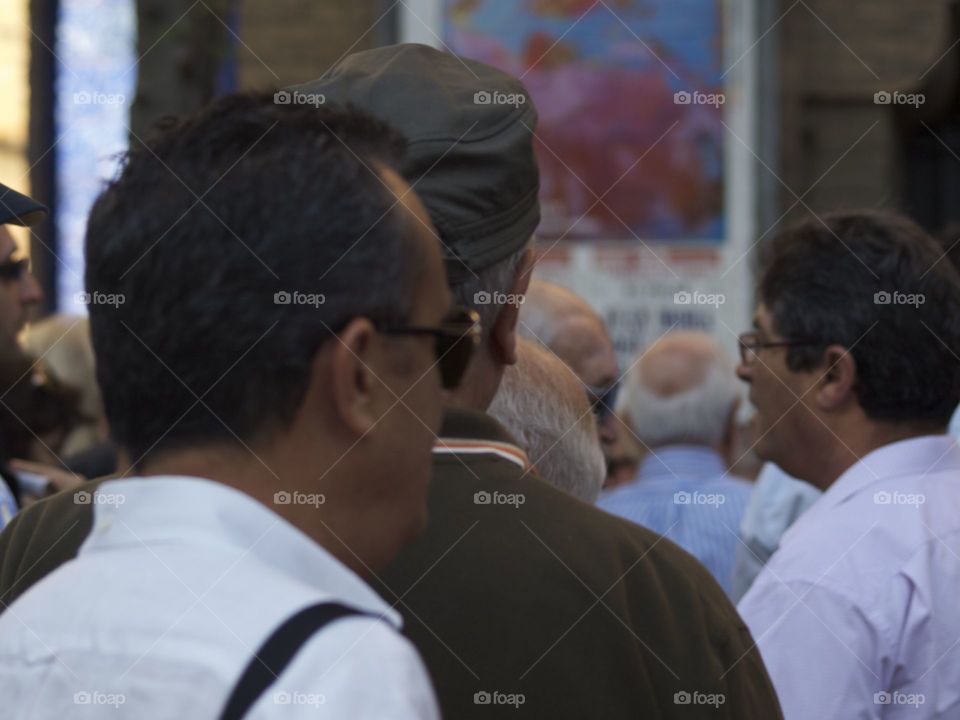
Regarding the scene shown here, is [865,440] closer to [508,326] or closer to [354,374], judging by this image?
[508,326]

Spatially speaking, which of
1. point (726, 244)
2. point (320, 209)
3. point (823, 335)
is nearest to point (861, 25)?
point (726, 244)

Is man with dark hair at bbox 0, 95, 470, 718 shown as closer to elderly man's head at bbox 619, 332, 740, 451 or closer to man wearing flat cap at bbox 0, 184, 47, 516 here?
man wearing flat cap at bbox 0, 184, 47, 516

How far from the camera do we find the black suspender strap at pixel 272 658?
2.94 feet

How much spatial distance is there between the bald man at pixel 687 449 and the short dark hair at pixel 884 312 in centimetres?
114

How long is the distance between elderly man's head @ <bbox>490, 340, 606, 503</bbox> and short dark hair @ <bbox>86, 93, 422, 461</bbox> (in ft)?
3.22

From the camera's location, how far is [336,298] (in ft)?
3.54

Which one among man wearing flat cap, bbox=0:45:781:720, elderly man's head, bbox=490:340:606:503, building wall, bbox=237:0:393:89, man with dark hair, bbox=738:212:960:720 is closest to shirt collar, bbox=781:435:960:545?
man with dark hair, bbox=738:212:960:720

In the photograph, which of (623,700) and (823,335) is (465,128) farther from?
(823,335)

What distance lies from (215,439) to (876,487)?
1565 mm

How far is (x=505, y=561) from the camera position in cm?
151

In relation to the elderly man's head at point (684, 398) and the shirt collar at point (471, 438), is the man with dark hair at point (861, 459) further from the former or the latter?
the elderly man's head at point (684, 398)

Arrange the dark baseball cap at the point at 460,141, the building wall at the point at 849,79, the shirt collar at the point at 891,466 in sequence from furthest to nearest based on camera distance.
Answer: the building wall at the point at 849,79, the shirt collar at the point at 891,466, the dark baseball cap at the point at 460,141

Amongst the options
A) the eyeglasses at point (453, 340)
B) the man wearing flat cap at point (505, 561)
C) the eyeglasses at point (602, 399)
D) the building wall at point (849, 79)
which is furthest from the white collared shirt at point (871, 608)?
the building wall at point (849, 79)

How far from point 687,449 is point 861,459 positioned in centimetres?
145
